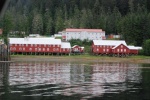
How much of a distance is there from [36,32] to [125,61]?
72.9 m

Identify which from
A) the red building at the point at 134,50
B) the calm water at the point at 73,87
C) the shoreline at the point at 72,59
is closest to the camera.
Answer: the calm water at the point at 73,87

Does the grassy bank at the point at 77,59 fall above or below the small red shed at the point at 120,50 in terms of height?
below

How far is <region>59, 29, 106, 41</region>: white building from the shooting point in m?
146

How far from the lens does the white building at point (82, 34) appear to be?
479ft

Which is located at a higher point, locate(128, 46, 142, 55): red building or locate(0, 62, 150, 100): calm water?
locate(128, 46, 142, 55): red building

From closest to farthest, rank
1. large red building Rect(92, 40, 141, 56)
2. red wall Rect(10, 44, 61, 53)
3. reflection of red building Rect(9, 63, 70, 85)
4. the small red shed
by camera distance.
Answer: reflection of red building Rect(9, 63, 70, 85)
red wall Rect(10, 44, 61, 53)
large red building Rect(92, 40, 141, 56)
the small red shed

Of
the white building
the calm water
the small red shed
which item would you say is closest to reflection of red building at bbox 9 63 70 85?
the calm water

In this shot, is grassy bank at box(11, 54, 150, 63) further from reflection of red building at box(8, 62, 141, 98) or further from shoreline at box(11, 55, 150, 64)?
reflection of red building at box(8, 62, 141, 98)

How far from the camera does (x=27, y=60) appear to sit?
10119cm

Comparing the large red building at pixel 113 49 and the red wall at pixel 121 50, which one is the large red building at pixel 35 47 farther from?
the red wall at pixel 121 50

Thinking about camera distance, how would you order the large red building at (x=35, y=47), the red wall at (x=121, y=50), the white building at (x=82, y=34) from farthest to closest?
the white building at (x=82, y=34) → the red wall at (x=121, y=50) → the large red building at (x=35, y=47)

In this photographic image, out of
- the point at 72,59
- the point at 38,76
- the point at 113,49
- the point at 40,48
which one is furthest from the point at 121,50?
the point at 38,76

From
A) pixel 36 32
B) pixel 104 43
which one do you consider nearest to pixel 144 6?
pixel 36 32

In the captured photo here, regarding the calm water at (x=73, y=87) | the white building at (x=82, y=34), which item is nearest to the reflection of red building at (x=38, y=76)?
the calm water at (x=73, y=87)
